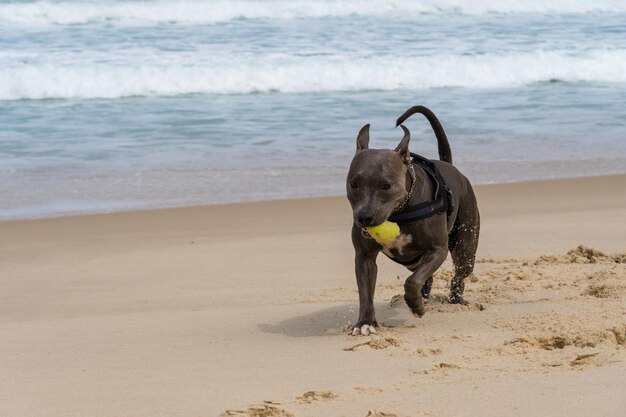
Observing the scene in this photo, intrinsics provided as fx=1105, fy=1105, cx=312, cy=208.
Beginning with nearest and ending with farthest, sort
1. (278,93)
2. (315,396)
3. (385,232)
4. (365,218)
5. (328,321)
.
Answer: (315,396) < (365,218) < (385,232) < (328,321) < (278,93)

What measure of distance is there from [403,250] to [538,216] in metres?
→ 3.46

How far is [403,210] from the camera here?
5098 millimetres

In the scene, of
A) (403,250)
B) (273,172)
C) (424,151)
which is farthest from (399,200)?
(424,151)

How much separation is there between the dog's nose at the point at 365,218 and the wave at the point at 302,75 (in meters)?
11.5

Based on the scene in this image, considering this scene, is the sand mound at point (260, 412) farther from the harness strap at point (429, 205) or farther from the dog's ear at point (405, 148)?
the dog's ear at point (405, 148)

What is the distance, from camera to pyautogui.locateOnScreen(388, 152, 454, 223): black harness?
5102 millimetres

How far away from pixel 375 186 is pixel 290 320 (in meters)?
1.15

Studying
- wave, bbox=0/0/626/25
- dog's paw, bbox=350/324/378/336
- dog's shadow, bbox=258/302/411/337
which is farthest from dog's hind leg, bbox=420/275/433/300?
wave, bbox=0/0/626/25

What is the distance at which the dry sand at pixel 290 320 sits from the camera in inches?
167

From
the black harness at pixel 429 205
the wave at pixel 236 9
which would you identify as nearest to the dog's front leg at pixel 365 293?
the black harness at pixel 429 205

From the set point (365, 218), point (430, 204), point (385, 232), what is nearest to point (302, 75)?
point (430, 204)

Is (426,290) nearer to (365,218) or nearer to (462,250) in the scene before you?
(462,250)

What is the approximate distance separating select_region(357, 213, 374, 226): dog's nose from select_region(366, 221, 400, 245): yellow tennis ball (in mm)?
96

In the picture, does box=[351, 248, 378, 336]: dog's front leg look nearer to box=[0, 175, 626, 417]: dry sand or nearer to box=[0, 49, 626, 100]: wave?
box=[0, 175, 626, 417]: dry sand
